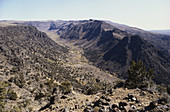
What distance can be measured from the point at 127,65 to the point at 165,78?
38.2 metres

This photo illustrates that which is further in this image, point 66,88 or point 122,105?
point 66,88

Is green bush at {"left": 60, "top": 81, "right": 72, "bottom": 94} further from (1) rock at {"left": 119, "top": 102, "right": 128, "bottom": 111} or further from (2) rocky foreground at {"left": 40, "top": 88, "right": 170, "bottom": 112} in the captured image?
(1) rock at {"left": 119, "top": 102, "right": 128, "bottom": 111}

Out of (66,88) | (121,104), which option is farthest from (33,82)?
(121,104)

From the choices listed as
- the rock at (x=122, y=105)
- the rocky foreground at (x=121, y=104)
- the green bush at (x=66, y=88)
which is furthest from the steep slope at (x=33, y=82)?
the rock at (x=122, y=105)

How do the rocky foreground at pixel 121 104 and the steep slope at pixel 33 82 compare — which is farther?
the steep slope at pixel 33 82

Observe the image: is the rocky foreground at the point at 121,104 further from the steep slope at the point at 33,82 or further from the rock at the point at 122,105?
the steep slope at the point at 33,82

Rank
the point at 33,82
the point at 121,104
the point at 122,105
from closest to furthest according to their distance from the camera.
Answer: the point at 122,105, the point at 121,104, the point at 33,82

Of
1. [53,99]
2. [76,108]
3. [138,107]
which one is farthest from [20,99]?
[138,107]

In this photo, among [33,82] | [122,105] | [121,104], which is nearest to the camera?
[122,105]

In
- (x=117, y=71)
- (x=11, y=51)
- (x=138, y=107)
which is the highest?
(x=138, y=107)

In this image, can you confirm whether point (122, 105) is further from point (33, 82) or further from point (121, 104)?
point (33, 82)

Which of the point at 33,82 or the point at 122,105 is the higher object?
the point at 122,105

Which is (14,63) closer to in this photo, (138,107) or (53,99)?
(53,99)

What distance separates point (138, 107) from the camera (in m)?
15.6
